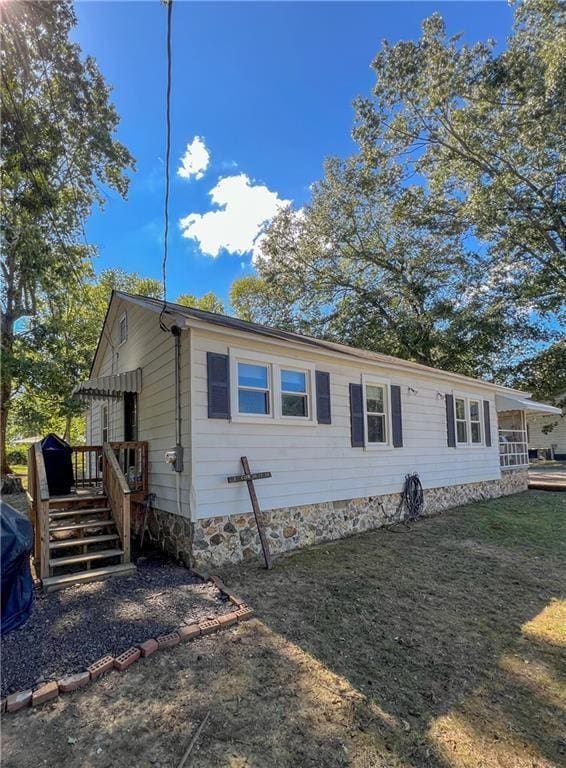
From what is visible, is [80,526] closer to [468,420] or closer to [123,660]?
[123,660]

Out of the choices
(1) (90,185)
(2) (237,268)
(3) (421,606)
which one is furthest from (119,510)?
(2) (237,268)

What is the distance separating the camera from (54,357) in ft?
47.9

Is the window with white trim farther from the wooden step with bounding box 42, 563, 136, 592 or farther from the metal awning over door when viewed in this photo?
the wooden step with bounding box 42, 563, 136, 592

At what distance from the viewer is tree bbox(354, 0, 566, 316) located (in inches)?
549

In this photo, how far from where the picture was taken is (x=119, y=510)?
18.7ft

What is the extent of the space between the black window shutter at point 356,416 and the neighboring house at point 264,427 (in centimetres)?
3

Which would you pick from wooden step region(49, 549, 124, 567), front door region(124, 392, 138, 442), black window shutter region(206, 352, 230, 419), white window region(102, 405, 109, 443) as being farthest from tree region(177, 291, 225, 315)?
wooden step region(49, 549, 124, 567)

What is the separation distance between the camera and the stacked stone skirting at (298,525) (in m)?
5.46

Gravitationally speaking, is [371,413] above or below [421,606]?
above

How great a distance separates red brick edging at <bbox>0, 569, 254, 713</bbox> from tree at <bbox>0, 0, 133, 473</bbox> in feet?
33.6

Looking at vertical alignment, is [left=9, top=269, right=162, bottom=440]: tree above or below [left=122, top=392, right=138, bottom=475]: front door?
above

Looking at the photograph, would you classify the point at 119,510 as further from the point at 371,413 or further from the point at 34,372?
the point at 34,372

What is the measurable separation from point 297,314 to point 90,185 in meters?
12.2

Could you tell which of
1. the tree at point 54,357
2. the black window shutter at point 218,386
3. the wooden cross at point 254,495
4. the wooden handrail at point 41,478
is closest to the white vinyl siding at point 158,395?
the black window shutter at point 218,386
